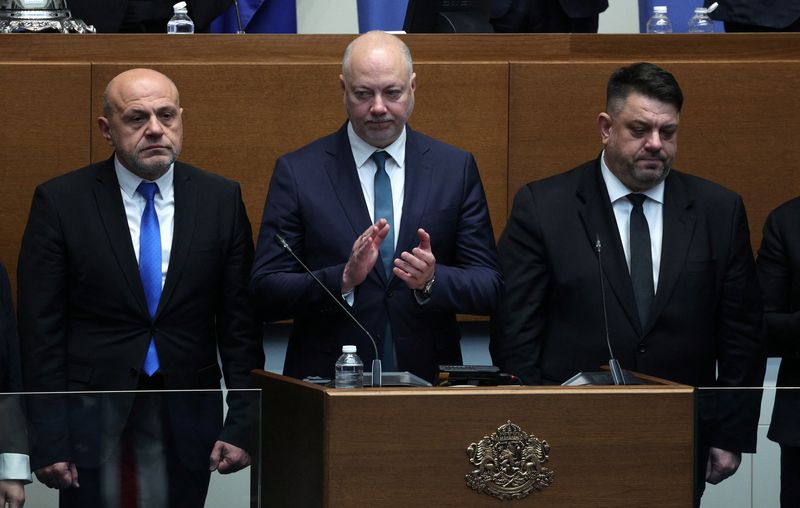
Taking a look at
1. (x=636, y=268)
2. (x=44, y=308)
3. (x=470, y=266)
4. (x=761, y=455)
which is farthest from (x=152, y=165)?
(x=761, y=455)

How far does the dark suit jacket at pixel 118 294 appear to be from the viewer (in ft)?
9.16

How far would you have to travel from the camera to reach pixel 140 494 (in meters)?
2.12

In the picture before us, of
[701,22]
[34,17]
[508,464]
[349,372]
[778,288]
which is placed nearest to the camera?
[508,464]

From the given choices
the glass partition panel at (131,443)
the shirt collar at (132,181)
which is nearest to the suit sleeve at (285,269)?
the shirt collar at (132,181)

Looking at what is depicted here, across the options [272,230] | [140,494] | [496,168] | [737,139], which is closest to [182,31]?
[496,168]

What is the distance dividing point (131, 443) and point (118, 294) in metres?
0.74

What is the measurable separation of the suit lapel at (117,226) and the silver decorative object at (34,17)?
0.94 metres

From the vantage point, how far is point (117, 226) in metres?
2.86

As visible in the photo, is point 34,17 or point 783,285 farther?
point 34,17

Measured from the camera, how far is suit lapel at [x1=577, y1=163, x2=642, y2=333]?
2826mm

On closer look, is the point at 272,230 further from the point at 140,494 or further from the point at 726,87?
the point at 726,87

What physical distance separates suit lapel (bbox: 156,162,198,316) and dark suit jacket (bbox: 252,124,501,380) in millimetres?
175

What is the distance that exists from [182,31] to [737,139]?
1.58 m

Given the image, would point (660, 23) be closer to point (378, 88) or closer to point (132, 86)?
point (378, 88)
